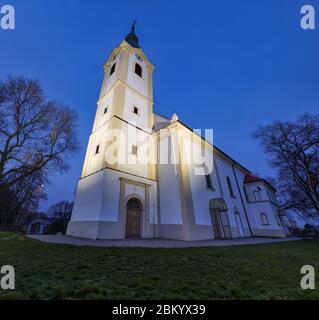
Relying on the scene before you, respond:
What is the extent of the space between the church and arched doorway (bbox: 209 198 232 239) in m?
0.08

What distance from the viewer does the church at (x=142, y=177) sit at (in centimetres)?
1153

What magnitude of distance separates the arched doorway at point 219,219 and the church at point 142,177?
0.08m

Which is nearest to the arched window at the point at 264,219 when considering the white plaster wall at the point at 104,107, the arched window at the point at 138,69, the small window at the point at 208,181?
the small window at the point at 208,181

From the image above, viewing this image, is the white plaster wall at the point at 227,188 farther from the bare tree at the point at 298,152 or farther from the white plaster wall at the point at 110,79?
the white plaster wall at the point at 110,79

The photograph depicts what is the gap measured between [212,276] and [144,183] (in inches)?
400

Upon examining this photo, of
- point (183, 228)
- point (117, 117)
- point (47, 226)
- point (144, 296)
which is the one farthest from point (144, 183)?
point (47, 226)

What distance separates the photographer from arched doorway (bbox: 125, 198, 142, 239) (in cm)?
1173

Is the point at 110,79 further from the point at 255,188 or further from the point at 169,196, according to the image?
the point at 255,188

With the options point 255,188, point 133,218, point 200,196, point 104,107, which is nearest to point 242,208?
point 255,188

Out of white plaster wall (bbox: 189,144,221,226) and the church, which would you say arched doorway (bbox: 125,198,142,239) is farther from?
white plaster wall (bbox: 189,144,221,226)

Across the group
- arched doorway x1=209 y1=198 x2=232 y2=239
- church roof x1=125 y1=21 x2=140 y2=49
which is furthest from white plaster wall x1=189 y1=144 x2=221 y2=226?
church roof x1=125 y1=21 x2=140 y2=49

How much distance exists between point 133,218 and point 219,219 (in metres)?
7.84

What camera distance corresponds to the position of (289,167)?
715 inches

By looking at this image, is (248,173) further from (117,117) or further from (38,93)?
(38,93)
